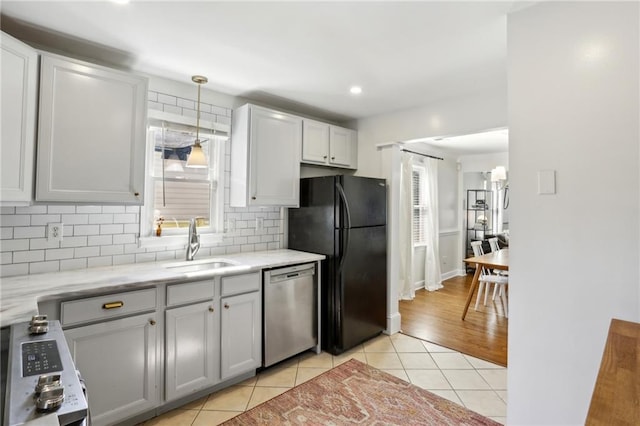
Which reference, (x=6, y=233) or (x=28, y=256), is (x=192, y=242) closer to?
(x=28, y=256)

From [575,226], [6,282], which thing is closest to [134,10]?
[6,282]

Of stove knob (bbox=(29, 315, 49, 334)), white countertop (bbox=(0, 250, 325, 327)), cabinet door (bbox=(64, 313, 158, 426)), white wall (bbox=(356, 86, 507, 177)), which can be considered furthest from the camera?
white wall (bbox=(356, 86, 507, 177))

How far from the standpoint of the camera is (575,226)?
5.30ft

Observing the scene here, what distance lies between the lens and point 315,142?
3416 millimetres

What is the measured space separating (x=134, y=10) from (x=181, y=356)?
2.09 metres

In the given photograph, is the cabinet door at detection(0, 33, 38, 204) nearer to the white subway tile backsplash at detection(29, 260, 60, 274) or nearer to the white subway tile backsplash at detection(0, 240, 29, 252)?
the white subway tile backsplash at detection(0, 240, 29, 252)

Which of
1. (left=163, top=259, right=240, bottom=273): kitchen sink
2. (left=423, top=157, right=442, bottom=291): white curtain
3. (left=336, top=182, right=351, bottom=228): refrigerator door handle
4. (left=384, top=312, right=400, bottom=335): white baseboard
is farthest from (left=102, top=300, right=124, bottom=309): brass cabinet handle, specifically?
(left=423, top=157, right=442, bottom=291): white curtain

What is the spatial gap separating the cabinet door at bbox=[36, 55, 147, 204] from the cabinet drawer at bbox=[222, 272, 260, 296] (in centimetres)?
84

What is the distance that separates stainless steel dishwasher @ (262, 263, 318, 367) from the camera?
2.66m

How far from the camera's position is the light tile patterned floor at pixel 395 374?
7.23 feet

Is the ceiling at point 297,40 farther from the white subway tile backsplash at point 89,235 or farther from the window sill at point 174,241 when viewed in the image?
the window sill at point 174,241

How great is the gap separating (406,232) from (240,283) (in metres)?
3.19

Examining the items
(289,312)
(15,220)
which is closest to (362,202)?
(289,312)

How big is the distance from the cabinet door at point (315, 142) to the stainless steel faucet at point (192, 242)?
4.10 ft
